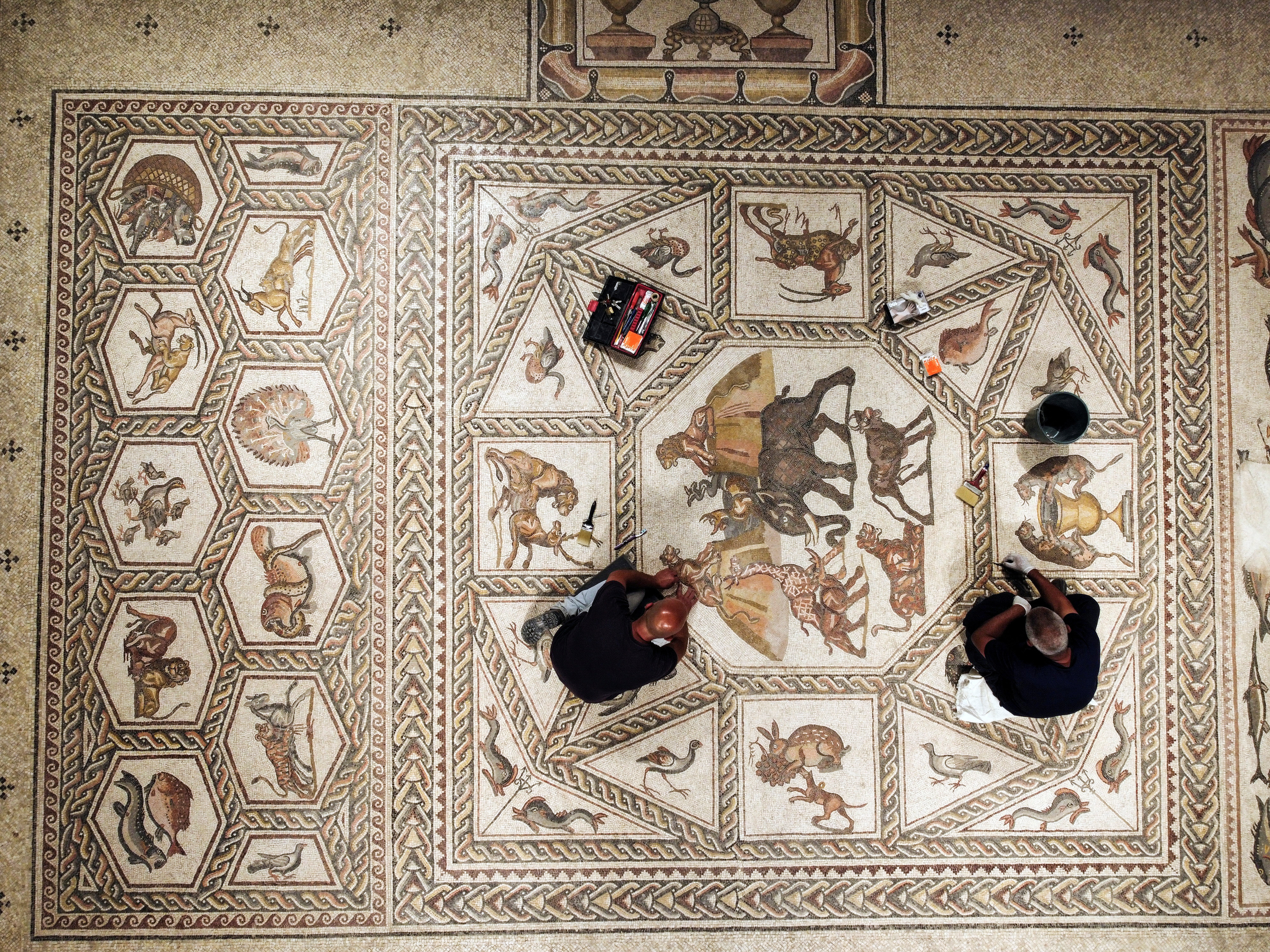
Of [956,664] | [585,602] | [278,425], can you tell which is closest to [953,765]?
[956,664]

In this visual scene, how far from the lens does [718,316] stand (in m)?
3.77

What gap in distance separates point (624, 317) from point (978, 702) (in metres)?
2.70

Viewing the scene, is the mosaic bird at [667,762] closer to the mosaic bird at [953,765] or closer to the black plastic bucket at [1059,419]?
the mosaic bird at [953,765]

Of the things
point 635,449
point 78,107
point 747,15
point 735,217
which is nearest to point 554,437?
point 635,449

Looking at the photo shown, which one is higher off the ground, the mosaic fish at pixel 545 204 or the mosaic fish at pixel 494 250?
the mosaic fish at pixel 545 204

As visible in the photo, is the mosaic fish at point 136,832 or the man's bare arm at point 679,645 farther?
the mosaic fish at point 136,832

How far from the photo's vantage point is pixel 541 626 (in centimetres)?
364

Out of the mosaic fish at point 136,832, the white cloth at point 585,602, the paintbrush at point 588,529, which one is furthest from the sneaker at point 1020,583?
the mosaic fish at point 136,832

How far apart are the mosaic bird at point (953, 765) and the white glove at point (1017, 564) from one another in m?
1.03

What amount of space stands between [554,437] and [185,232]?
2286mm

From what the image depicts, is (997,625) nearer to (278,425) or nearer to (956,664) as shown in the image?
(956,664)

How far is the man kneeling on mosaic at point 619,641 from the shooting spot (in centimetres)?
302

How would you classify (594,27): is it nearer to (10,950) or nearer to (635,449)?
(635,449)

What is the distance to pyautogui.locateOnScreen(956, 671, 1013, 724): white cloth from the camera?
139 inches
